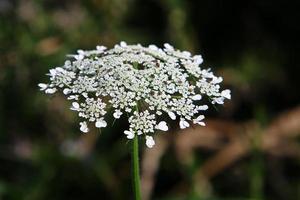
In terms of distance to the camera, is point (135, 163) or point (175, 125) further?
point (175, 125)

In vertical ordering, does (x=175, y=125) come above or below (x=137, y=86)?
above

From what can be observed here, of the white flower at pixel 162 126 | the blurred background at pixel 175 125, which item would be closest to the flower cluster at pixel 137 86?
the white flower at pixel 162 126

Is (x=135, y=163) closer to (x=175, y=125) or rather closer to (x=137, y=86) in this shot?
(x=137, y=86)

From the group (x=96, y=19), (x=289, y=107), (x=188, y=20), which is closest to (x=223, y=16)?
(x=188, y=20)

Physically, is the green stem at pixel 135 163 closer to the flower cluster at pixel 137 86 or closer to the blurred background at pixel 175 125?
the flower cluster at pixel 137 86

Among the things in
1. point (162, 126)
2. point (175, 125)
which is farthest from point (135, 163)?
Result: point (175, 125)
